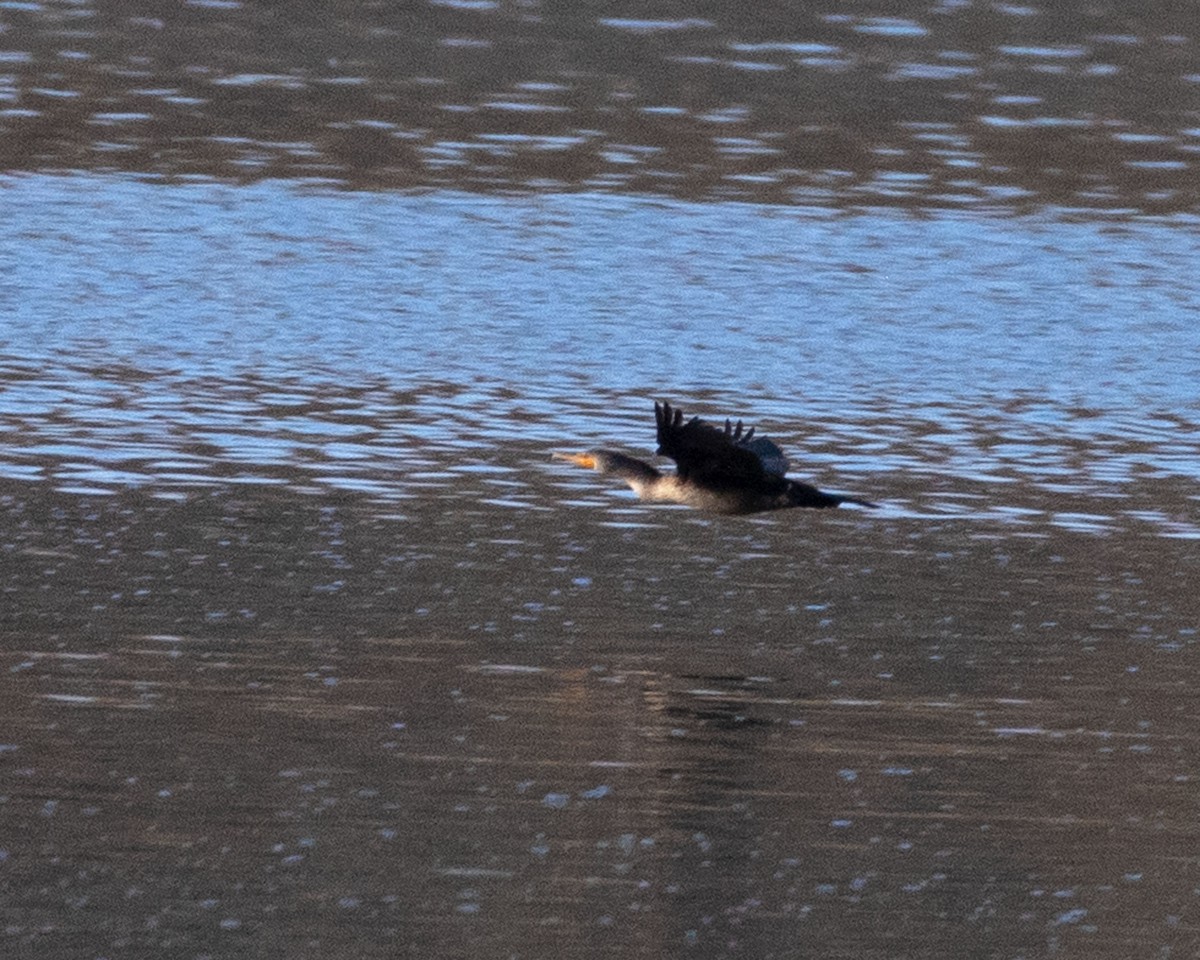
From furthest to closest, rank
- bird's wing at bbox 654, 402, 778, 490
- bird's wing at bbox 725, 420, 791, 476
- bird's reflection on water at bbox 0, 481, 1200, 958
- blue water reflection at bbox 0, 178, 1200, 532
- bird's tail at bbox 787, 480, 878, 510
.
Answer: blue water reflection at bbox 0, 178, 1200, 532 < bird's wing at bbox 725, 420, 791, 476 < bird's tail at bbox 787, 480, 878, 510 < bird's wing at bbox 654, 402, 778, 490 < bird's reflection on water at bbox 0, 481, 1200, 958

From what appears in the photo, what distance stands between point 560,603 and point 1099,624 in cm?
200

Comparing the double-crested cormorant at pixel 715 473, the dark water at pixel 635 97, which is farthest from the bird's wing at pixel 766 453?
the dark water at pixel 635 97

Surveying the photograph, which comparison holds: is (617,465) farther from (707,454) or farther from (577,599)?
(577,599)

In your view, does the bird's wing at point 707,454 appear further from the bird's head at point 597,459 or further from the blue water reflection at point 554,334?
the blue water reflection at point 554,334

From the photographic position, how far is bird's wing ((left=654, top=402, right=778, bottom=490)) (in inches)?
441

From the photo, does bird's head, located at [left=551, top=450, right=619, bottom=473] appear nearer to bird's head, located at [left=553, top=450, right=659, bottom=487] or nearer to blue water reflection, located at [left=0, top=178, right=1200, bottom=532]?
bird's head, located at [left=553, top=450, right=659, bottom=487]

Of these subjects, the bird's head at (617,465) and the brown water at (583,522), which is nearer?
the brown water at (583,522)

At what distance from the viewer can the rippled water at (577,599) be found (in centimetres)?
802

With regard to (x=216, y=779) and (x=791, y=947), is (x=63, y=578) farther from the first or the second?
(x=791, y=947)

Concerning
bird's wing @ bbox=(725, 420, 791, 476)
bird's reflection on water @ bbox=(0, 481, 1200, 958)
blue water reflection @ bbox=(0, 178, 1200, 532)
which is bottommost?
blue water reflection @ bbox=(0, 178, 1200, 532)

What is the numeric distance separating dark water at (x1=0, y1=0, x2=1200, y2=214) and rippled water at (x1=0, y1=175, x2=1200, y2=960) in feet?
7.29

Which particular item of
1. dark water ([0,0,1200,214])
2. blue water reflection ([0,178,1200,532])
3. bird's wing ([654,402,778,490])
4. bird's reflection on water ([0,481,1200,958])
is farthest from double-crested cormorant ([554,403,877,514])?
dark water ([0,0,1200,214])

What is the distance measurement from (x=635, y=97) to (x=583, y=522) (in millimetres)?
12203

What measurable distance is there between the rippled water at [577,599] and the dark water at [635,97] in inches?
87.4
